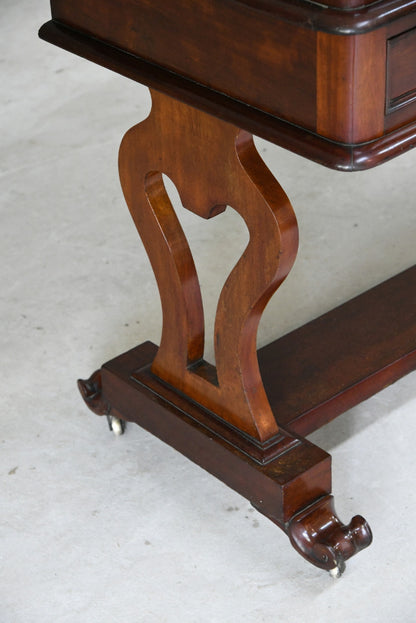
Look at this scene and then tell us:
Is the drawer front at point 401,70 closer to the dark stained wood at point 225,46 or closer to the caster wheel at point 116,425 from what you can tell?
the dark stained wood at point 225,46

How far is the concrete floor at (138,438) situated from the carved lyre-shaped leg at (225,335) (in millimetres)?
110

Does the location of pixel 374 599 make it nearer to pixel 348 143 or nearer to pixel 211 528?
pixel 211 528

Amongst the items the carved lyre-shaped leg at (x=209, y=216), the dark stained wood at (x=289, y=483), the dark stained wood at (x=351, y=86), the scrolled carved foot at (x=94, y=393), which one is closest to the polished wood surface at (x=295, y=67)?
the dark stained wood at (x=351, y=86)

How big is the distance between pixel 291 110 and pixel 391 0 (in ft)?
0.68

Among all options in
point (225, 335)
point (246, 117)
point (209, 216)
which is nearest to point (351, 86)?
point (246, 117)

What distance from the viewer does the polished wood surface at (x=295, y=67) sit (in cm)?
138

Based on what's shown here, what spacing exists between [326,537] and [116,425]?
593 mm

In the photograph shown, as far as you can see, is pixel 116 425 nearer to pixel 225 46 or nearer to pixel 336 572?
pixel 336 572

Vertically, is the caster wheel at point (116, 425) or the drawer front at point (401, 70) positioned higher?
the drawer front at point (401, 70)

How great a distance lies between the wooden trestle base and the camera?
1730 mm

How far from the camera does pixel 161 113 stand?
1.81 meters

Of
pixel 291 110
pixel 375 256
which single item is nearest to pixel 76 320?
pixel 375 256

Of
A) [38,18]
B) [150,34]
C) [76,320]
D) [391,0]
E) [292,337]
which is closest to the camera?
[391,0]

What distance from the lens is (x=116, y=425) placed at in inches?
89.2
